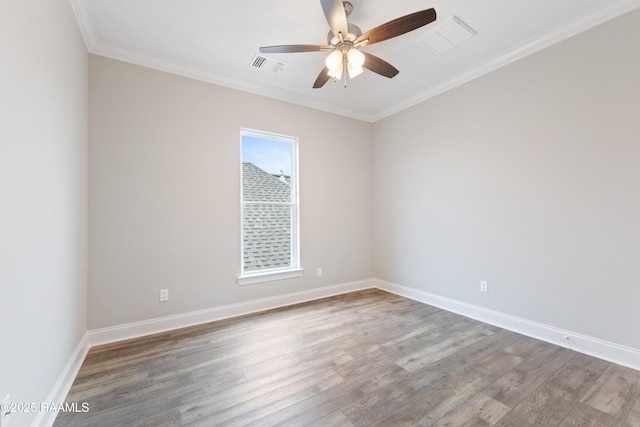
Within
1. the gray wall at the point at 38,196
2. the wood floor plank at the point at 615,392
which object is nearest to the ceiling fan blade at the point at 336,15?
the gray wall at the point at 38,196

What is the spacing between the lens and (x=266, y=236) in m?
3.52

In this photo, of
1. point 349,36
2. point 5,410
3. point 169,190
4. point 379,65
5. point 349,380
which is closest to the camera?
point 5,410

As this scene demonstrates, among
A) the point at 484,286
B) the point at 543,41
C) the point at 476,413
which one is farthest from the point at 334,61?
the point at 484,286

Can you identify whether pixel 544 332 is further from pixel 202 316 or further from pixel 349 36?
pixel 202 316

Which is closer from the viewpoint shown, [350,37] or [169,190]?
[350,37]

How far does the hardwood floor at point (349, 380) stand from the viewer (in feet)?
5.16

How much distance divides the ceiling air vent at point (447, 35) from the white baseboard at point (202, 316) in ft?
10.7

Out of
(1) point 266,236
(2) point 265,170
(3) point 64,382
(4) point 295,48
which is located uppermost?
(4) point 295,48

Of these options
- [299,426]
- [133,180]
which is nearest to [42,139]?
[133,180]

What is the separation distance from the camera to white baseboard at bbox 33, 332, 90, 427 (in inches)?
57.0

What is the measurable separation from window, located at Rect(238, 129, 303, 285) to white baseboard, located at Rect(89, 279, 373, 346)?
30 centimetres

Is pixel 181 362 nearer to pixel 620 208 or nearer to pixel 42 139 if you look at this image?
pixel 42 139

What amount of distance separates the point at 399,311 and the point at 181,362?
2447 millimetres

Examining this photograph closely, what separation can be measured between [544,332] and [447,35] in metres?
2.98
